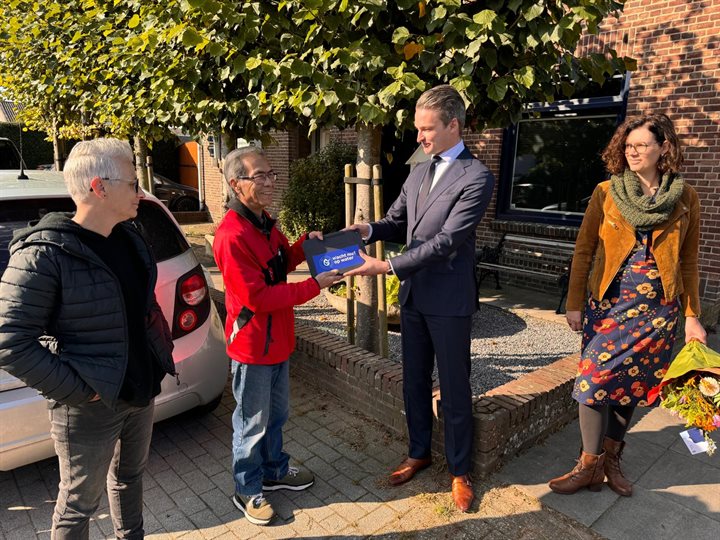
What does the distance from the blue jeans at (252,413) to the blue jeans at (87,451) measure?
0.52 meters

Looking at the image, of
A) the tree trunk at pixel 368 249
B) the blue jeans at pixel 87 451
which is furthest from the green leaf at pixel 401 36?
the blue jeans at pixel 87 451

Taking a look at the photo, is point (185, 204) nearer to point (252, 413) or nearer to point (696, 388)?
point (252, 413)

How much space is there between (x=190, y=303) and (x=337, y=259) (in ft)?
3.38

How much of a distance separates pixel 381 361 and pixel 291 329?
3.98 ft

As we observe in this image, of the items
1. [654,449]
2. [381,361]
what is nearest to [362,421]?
[381,361]

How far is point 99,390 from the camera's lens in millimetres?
1858

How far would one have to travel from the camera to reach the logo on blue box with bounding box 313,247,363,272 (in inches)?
107

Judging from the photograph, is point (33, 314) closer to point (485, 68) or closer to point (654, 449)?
point (485, 68)

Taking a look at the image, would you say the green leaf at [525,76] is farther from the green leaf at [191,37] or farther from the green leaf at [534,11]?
the green leaf at [191,37]

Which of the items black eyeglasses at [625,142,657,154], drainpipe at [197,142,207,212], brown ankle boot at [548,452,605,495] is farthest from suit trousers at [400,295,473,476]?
drainpipe at [197,142,207,212]

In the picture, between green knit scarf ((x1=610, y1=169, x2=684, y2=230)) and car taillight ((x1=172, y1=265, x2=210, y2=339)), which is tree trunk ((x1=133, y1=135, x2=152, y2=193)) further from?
green knit scarf ((x1=610, y1=169, x2=684, y2=230))

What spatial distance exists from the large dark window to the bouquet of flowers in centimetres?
529

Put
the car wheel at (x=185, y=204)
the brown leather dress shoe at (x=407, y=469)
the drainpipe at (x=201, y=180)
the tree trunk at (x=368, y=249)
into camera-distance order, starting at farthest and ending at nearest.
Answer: the car wheel at (x=185, y=204) → the drainpipe at (x=201, y=180) → the tree trunk at (x=368, y=249) → the brown leather dress shoe at (x=407, y=469)

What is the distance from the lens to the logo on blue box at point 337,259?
271cm
